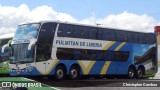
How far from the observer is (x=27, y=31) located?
22.0 m

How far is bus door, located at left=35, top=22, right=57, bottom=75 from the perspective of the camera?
68.6 feet

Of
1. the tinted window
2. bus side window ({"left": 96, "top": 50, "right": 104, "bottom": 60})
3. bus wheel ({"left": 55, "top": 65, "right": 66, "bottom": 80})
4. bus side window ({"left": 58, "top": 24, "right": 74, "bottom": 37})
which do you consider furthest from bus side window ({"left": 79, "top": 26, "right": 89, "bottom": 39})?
bus wheel ({"left": 55, "top": 65, "right": 66, "bottom": 80})

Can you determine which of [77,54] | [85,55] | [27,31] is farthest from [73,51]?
[27,31]

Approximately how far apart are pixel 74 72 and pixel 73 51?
1.28 metres

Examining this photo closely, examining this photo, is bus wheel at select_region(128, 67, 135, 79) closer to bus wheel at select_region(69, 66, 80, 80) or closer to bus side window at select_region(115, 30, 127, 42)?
bus side window at select_region(115, 30, 127, 42)

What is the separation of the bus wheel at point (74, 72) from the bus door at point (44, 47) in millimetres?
1867

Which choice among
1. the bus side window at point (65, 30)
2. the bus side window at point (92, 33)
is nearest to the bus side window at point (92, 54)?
the bus side window at point (92, 33)

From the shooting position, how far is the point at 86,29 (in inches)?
931

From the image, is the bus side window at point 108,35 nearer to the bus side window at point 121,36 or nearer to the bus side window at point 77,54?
the bus side window at point 121,36

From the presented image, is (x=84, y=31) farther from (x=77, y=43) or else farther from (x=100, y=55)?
(x=100, y=55)

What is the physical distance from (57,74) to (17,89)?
14.4 metres

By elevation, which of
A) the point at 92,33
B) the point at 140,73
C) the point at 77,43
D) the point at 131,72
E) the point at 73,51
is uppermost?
the point at 92,33

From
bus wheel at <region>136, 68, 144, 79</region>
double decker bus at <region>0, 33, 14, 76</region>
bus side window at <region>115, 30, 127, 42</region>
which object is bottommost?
bus wheel at <region>136, 68, 144, 79</region>

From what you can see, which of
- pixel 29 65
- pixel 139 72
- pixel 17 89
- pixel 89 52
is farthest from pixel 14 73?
pixel 17 89
